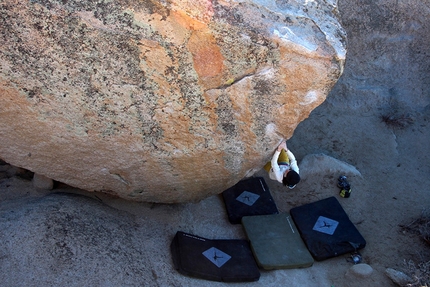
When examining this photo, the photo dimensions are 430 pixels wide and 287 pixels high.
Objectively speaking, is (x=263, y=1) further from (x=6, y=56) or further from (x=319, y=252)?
(x=319, y=252)

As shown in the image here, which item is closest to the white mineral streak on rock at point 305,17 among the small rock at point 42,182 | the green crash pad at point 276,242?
the green crash pad at point 276,242

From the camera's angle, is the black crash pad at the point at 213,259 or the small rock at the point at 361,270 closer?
the black crash pad at the point at 213,259

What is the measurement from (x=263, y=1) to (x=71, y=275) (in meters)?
1.44

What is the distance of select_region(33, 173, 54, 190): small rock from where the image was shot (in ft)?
8.07

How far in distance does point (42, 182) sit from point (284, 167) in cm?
127

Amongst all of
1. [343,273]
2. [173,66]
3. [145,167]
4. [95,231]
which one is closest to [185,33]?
[173,66]

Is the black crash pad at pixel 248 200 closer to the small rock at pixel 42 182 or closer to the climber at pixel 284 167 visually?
the climber at pixel 284 167

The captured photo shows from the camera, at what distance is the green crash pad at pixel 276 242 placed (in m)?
2.53

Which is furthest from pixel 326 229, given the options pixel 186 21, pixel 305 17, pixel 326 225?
pixel 186 21

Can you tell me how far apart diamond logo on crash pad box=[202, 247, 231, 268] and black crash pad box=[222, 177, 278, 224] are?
0.34 metres

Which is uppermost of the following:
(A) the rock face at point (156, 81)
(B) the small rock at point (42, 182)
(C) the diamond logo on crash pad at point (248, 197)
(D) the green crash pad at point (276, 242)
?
(A) the rock face at point (156, 81)

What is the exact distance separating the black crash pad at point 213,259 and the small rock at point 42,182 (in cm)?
72

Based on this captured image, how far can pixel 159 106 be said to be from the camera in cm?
205

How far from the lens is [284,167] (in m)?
2.28
